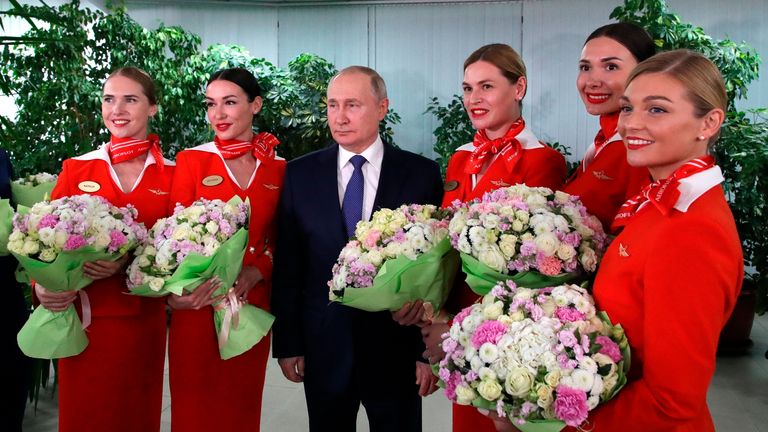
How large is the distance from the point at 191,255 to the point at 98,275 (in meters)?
0.46

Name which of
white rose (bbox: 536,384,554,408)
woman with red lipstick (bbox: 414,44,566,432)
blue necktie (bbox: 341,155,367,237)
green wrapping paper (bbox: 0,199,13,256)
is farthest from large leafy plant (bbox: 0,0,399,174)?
white rose (bbox: 536,384,554,408)

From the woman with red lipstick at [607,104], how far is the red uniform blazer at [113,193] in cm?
173

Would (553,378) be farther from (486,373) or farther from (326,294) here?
(326,294)

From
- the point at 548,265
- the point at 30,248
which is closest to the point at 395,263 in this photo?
the point at 548,265

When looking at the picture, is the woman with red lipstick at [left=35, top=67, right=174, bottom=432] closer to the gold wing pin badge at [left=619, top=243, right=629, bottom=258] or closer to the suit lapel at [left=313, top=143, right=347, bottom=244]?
the suit lapel at [left=313, top=143, right=347, bottom=244]

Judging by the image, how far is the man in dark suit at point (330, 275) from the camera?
251 cm

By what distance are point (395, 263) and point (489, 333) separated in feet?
1.74

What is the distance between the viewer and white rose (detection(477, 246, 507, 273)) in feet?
5.92

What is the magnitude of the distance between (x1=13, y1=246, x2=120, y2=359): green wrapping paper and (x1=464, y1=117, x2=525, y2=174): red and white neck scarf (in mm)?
1392

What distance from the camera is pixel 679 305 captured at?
56.9 inches

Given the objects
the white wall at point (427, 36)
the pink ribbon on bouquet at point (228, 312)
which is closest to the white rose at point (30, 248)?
the pink ribbon on bouquet at point (228, 312)

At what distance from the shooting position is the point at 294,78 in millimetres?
7426

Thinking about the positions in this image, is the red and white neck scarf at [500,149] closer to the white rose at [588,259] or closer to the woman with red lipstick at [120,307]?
the white rose at [588,259]

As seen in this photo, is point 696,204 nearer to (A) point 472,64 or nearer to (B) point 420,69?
(A) point 472,64
